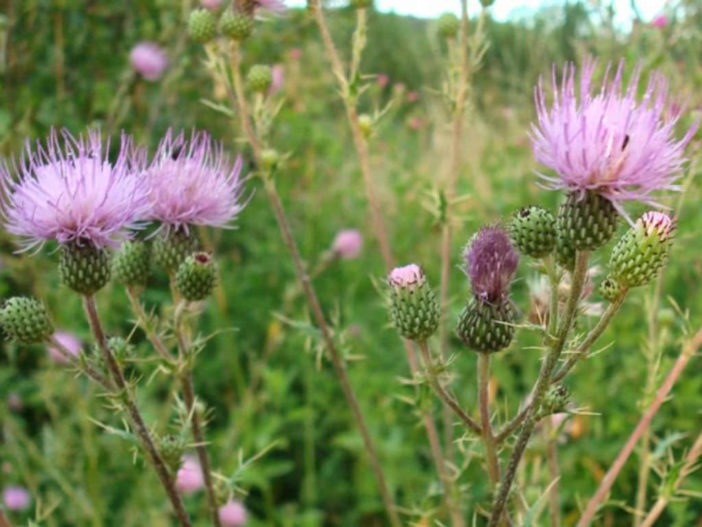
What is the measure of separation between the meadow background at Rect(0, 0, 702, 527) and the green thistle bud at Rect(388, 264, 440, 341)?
40cm

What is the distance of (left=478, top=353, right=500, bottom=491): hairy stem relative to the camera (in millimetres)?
1708

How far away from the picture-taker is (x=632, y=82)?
1.59 meters

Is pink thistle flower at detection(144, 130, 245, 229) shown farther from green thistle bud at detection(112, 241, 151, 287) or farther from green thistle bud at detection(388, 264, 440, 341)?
green thistle bud at detection(388, 264, 440, 341)

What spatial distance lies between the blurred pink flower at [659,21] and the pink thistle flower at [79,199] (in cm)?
258

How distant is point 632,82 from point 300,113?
19.1ft

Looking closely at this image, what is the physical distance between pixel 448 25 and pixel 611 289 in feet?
5.87

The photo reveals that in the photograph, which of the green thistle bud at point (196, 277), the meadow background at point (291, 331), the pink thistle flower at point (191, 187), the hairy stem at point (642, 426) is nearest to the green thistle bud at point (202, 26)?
the meadow background at point (291, 331)

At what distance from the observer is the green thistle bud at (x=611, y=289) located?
5.26ft

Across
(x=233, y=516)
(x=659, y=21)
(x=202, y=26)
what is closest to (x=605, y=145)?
(x=202, y=26)

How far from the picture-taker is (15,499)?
3844mm

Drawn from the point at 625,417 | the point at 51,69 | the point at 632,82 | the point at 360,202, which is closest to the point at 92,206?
the point at 632,82

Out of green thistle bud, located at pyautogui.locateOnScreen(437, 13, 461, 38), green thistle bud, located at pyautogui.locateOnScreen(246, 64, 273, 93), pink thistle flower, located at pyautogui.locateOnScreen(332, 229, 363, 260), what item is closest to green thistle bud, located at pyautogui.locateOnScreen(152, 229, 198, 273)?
green thistle bud, located at pyautogui.locateOnScreen(246, 64, 273, 93)

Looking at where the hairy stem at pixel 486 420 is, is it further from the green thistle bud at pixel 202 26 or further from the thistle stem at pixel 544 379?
the green thistle bud at pixel 202 26

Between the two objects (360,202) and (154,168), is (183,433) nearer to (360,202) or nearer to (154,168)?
(154,168)
